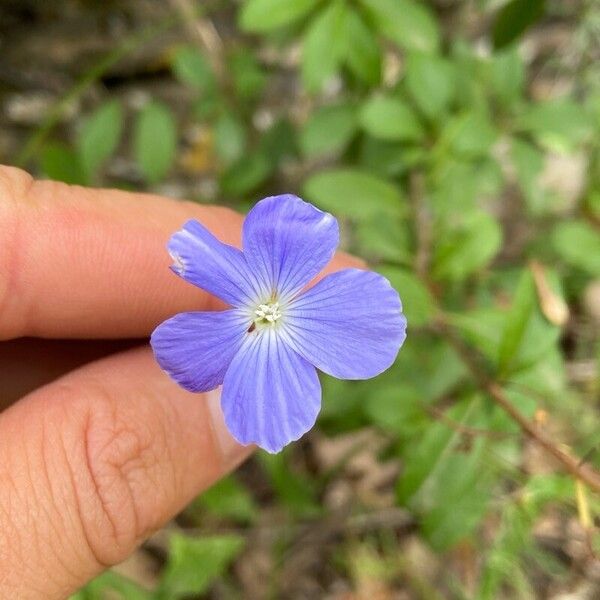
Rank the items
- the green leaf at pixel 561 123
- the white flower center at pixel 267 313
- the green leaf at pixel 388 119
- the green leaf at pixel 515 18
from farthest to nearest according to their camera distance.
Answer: the green leaf at pixel 561 123 → the green leaf at pixel 388 119 → the green leaf at pixel 515 18 → the white flower center at pixel 267 313

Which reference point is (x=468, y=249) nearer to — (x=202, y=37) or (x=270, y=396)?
(x=270, y=396)

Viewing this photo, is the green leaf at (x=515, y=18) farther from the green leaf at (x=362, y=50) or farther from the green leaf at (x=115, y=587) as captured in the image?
the green leaf at (x=115, y=587)

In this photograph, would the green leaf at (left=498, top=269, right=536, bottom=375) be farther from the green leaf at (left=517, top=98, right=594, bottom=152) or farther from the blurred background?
the green leaf at (left=517, top=98, right=594, bottom=152)

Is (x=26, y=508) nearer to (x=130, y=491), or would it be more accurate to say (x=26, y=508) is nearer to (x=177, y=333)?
(x=130, y=491)

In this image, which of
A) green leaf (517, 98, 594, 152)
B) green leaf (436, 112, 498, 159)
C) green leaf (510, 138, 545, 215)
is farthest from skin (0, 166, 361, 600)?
green leaf (517, 98, 594, 152)

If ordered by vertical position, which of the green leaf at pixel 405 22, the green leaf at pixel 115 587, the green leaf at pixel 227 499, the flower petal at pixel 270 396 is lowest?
the green leaf at pixel 115 587

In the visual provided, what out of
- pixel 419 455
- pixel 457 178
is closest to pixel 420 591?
pixel 419 455

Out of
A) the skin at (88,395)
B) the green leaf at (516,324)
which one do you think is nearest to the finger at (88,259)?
the skin at (88,395)
